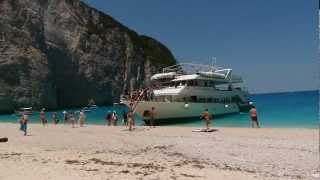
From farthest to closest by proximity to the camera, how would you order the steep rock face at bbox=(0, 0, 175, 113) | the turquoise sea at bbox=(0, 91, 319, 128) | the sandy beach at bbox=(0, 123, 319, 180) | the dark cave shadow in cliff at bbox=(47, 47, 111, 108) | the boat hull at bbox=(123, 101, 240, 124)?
the dark cave shadow in cliff at bbox=(47, 47, 111, 108) < the steep rock face at bbox=(0, 0, 175, 113) < the turquoise sea at bbox=(0, 91, 319, 128) < the boat hull at bbox=(123, 101, 240, 124) < the sandy beach at bbox=(0, 123, 319, 180)

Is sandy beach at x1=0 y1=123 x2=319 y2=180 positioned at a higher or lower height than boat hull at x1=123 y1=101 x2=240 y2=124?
lower

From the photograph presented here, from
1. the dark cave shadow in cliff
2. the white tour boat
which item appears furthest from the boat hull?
the dark cave shadow in cliff

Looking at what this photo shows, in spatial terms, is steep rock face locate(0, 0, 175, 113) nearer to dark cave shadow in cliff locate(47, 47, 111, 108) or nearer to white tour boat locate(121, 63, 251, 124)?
dark cave shadow in cliff locate(47, 47, 111, 108)

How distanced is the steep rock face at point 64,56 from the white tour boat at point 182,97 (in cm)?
4240

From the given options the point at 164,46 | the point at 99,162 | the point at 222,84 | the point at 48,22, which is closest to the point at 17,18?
the point at 48,22

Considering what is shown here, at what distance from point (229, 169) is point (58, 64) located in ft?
284

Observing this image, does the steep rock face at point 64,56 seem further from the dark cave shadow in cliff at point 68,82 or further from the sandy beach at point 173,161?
the sandy beach at point 173,161

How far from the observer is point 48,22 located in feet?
317

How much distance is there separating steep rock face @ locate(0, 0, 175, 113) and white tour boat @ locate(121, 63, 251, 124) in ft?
139

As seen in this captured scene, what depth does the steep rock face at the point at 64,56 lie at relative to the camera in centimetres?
8275

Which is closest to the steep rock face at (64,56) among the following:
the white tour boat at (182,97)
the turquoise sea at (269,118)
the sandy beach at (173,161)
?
the turquoise sea at (269,118)

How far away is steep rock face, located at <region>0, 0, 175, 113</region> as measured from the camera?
82750 mm

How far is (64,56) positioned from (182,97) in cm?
5893

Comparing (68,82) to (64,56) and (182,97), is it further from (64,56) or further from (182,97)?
(182,97)
